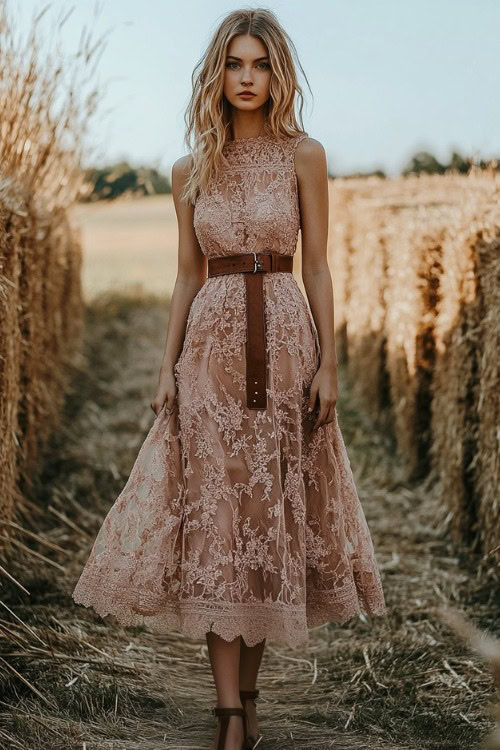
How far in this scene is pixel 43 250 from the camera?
6008 millimetres

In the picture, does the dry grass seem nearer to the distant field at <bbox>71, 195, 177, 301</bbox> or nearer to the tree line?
the tree line

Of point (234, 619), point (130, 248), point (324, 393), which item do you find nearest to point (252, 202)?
point (324, 393)

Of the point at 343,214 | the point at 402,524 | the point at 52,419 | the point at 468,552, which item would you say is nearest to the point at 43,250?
the point at 52,419

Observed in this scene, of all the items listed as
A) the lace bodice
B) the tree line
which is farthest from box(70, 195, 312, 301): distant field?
the lace bodice

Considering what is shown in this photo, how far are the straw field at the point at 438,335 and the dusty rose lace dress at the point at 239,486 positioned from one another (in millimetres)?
1481

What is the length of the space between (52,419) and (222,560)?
4167mm

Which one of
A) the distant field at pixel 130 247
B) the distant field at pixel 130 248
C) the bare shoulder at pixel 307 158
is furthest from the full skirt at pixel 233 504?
the distant field at pixel 130 247

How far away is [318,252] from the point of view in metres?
2.76

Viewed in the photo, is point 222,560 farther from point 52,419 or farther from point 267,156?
point 52,419

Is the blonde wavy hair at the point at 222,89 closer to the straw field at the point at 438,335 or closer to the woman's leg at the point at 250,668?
the woman's leg at the point at 250,668

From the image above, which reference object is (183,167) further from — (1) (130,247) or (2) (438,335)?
(1) (130,247)

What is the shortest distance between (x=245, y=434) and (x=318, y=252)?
570 mm

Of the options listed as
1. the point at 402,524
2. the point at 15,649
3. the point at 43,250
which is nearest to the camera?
the point at 15,649

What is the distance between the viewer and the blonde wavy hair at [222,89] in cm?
270
